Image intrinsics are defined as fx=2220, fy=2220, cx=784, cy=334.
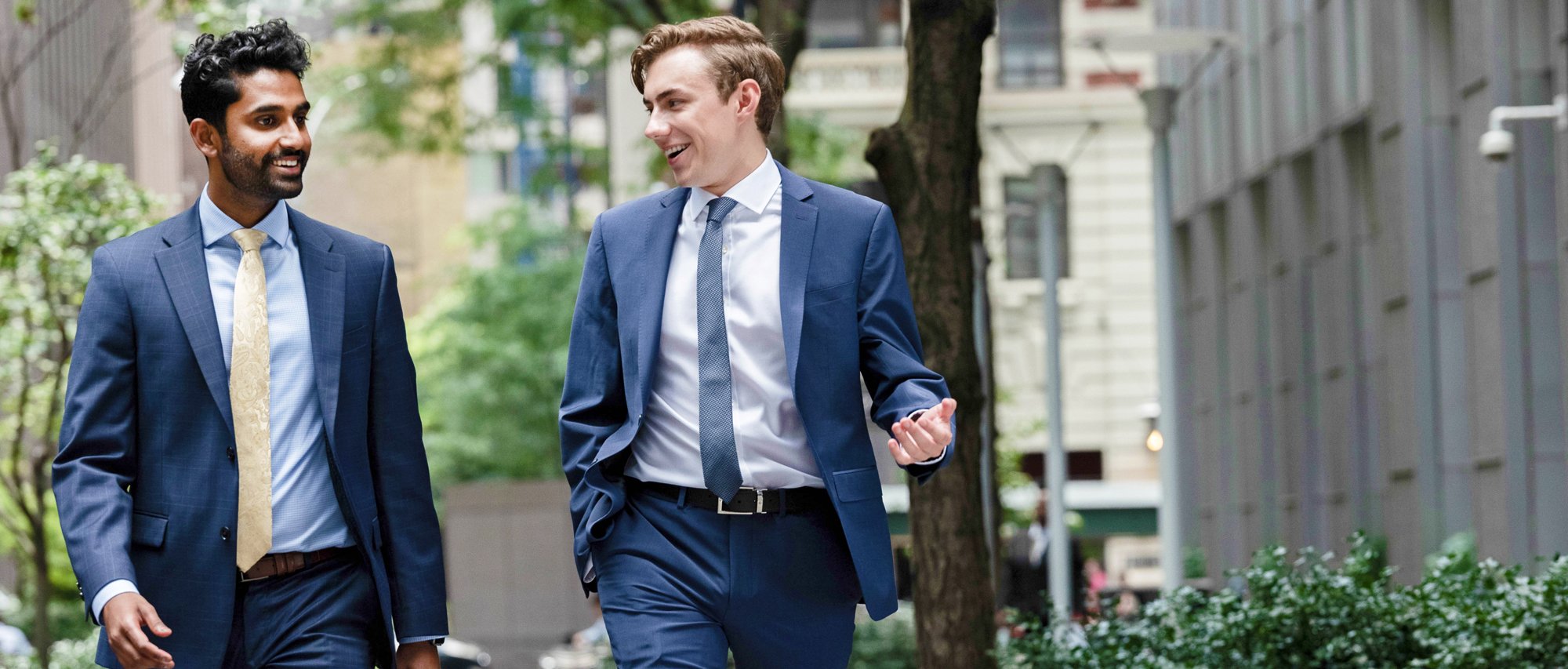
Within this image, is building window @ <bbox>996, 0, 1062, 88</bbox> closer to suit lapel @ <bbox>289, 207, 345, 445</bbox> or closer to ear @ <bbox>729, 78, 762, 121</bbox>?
ear @ <bbox>729, 78, 762, 121</bbox>

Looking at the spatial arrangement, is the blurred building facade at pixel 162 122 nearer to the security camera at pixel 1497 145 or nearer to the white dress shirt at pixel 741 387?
the white dress shirt at pixel 741 387

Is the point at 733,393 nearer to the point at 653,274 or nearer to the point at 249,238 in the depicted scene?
the point at 653,274

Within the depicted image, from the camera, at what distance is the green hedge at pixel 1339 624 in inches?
315

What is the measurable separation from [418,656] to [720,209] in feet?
3.89

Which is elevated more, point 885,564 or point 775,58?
point 775,58

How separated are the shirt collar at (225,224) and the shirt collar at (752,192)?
899 millimetres

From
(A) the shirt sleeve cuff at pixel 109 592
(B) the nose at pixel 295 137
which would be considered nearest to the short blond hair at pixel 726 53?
(B) the nose at pixel 295 137

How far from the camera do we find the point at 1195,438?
3225cm

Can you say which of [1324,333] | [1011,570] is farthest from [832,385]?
[1011,570]

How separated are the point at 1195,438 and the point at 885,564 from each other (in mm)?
27974

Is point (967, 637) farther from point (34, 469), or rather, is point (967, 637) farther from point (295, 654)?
point (34, 469)

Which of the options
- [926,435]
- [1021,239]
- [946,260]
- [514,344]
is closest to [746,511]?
[926,435]

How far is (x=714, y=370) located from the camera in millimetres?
4785

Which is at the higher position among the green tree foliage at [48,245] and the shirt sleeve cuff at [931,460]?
the green tree foliage at [48,245]
